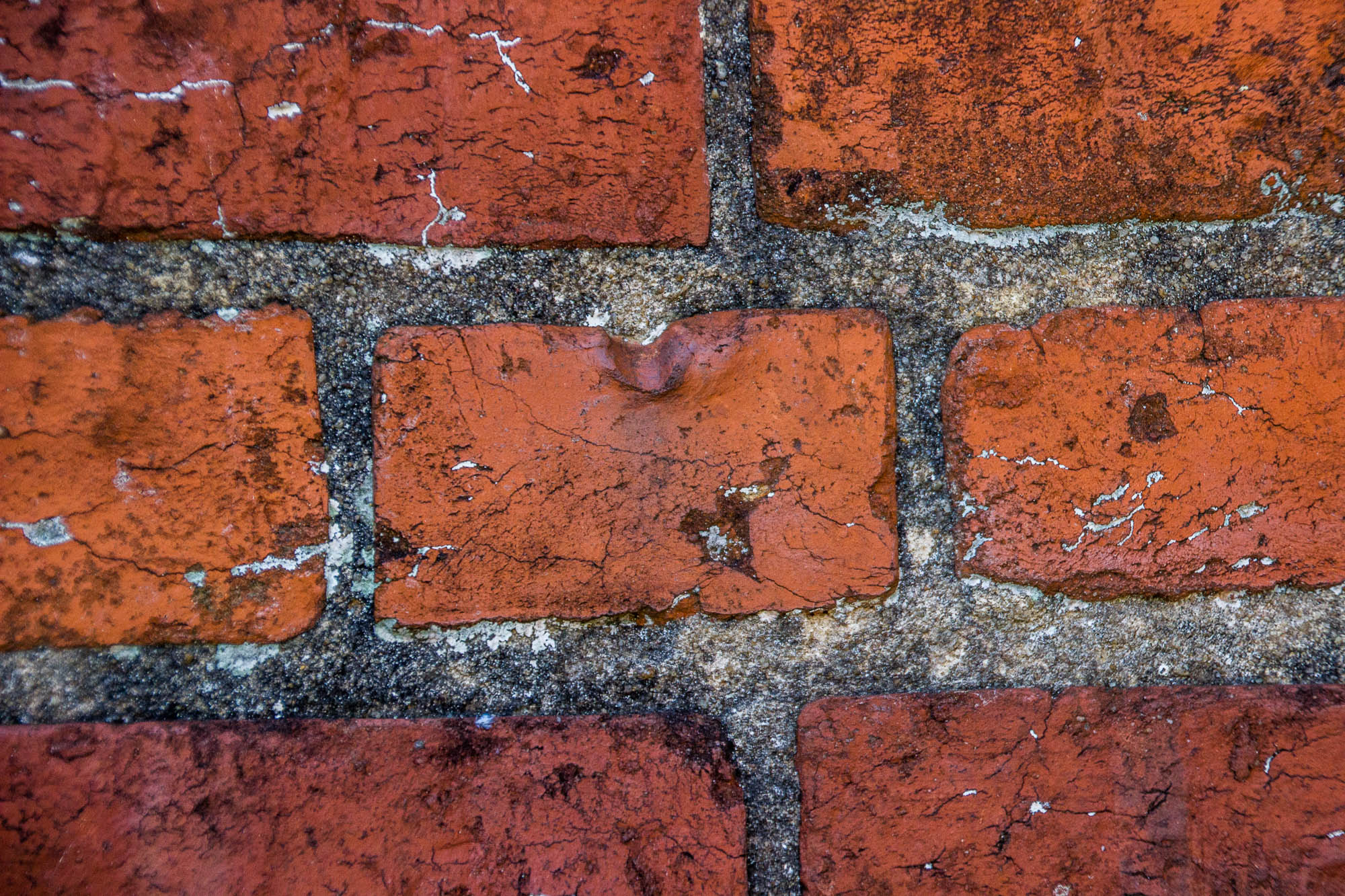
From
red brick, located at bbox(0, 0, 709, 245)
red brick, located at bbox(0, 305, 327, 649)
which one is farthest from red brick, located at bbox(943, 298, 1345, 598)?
red brick, located at bbox(0, 305, 327, 649)

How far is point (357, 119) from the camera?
0.47m

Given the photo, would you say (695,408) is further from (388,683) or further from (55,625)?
(55,625)

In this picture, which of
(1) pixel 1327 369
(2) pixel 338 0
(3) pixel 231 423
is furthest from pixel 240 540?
(1) pixel 1327 369

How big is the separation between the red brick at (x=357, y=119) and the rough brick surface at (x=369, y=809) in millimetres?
362

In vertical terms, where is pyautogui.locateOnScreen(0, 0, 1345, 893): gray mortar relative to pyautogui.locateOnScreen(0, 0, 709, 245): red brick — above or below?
below

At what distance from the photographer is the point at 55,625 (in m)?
0.48

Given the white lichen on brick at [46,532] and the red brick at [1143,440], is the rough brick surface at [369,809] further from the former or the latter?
the red brick at [1143,440]

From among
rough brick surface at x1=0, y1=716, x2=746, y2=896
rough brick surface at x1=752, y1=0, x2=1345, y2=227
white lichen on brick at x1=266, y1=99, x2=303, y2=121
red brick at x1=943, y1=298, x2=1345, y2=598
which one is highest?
rough brick surface at x1=752, y1=0, x2=1345, y2=227

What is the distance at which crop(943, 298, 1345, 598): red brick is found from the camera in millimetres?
516

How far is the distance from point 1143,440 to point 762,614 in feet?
1.04

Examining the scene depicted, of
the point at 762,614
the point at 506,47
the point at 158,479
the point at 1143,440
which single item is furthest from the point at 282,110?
the point at 1143,440

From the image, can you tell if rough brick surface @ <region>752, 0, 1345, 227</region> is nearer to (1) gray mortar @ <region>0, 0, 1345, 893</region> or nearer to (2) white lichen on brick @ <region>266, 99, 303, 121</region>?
(1) gray mortar @ <region>0, 0, 1345, 893</region>

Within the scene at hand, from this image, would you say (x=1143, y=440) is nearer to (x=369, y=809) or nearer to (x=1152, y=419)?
(x=1152, y=419)

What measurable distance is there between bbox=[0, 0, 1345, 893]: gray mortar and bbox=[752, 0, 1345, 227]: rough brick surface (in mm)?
27
